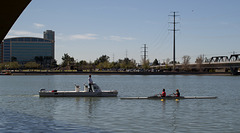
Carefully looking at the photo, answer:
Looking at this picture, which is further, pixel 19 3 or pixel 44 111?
pixel 44 111

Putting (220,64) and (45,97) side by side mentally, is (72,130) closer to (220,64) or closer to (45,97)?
(45,97)

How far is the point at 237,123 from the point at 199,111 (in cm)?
822

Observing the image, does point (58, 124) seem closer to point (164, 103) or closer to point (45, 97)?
point (164, 103)

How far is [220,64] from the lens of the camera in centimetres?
19175

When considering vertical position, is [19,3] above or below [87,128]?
above

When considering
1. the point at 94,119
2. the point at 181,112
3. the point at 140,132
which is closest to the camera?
the point at 140,132

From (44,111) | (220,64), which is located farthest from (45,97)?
(220,64)

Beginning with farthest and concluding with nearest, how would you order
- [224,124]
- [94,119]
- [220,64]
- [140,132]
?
[220,64] < [94,119] < [224,124] < [140,132]

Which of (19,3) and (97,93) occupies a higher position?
(19,3)

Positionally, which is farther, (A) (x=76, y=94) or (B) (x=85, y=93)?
(A) (x=76, y=94)

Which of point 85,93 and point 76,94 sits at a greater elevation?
point 85,93

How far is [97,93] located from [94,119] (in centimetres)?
1964

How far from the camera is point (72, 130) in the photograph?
967 inches

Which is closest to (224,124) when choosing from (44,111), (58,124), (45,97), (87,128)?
(87,128)
